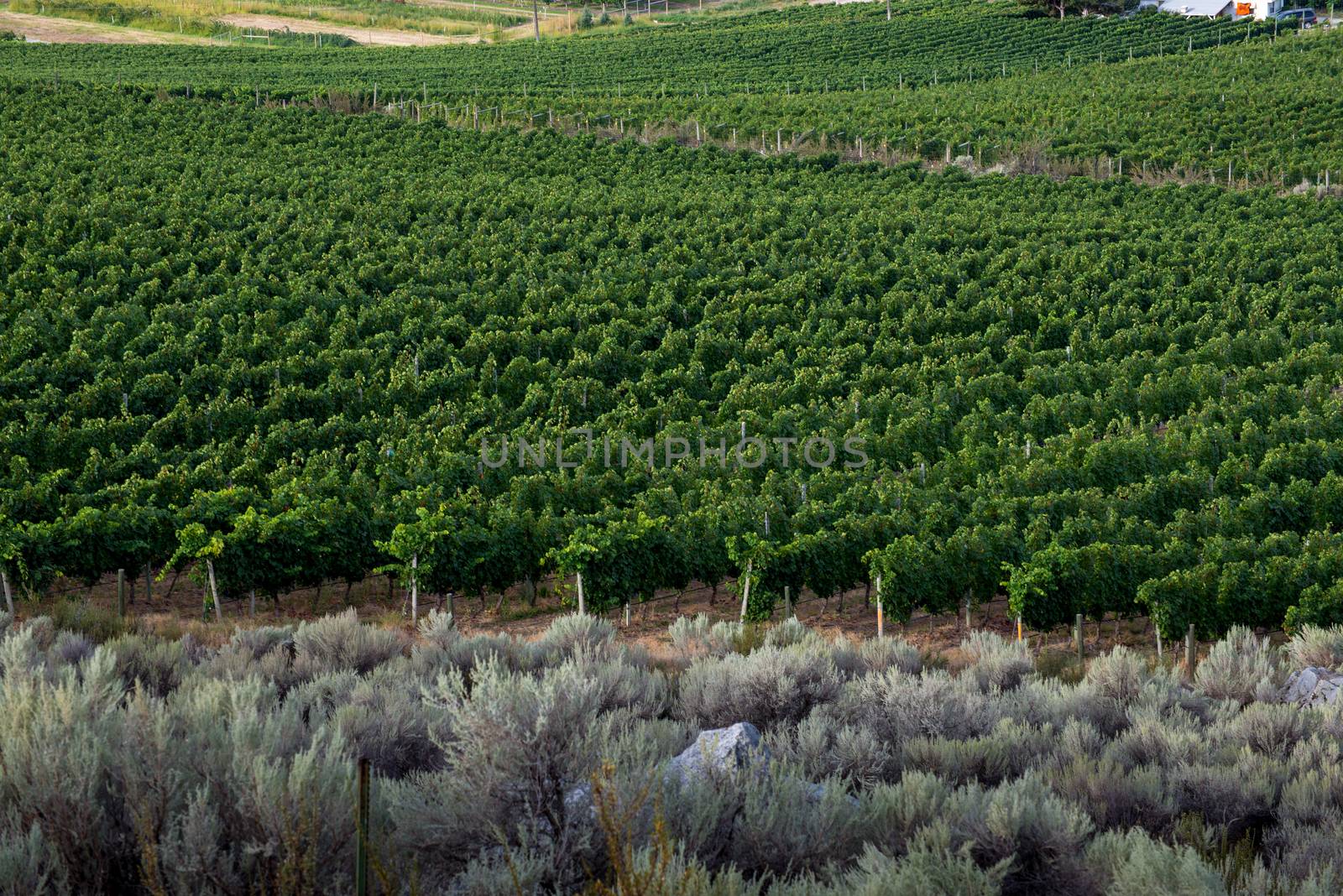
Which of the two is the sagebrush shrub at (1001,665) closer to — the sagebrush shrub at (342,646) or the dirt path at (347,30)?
the sagebrush shrub at (342,646)

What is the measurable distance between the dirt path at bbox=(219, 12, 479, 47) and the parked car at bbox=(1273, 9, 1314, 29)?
4833 centimetres

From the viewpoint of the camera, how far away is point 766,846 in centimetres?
627

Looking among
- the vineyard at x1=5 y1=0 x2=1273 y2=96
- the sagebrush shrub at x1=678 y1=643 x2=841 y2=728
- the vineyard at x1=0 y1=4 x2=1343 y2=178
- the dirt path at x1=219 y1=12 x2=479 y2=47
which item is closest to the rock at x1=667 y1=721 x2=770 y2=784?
the sagebrush shrub at x1=678 y1=643 x2=841 y2=728

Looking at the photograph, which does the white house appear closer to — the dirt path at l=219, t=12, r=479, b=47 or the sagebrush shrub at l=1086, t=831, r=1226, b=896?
the dirt path at l=219, t=12, r=479, b=47

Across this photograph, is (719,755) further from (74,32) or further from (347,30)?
(347,30)

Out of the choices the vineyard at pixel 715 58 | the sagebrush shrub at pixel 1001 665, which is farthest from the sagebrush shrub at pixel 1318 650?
the vineyard at pixel 715 58

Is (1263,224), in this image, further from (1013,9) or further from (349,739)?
(1013,9)

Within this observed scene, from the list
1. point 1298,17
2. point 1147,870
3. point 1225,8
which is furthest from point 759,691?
point 1225,8

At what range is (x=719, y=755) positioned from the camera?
24.6ft

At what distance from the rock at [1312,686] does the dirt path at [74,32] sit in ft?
237

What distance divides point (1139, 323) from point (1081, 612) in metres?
12.9

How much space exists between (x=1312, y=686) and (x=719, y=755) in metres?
6.67

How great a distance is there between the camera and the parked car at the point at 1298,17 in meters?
68.6

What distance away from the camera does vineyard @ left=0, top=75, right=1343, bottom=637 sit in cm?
1664
